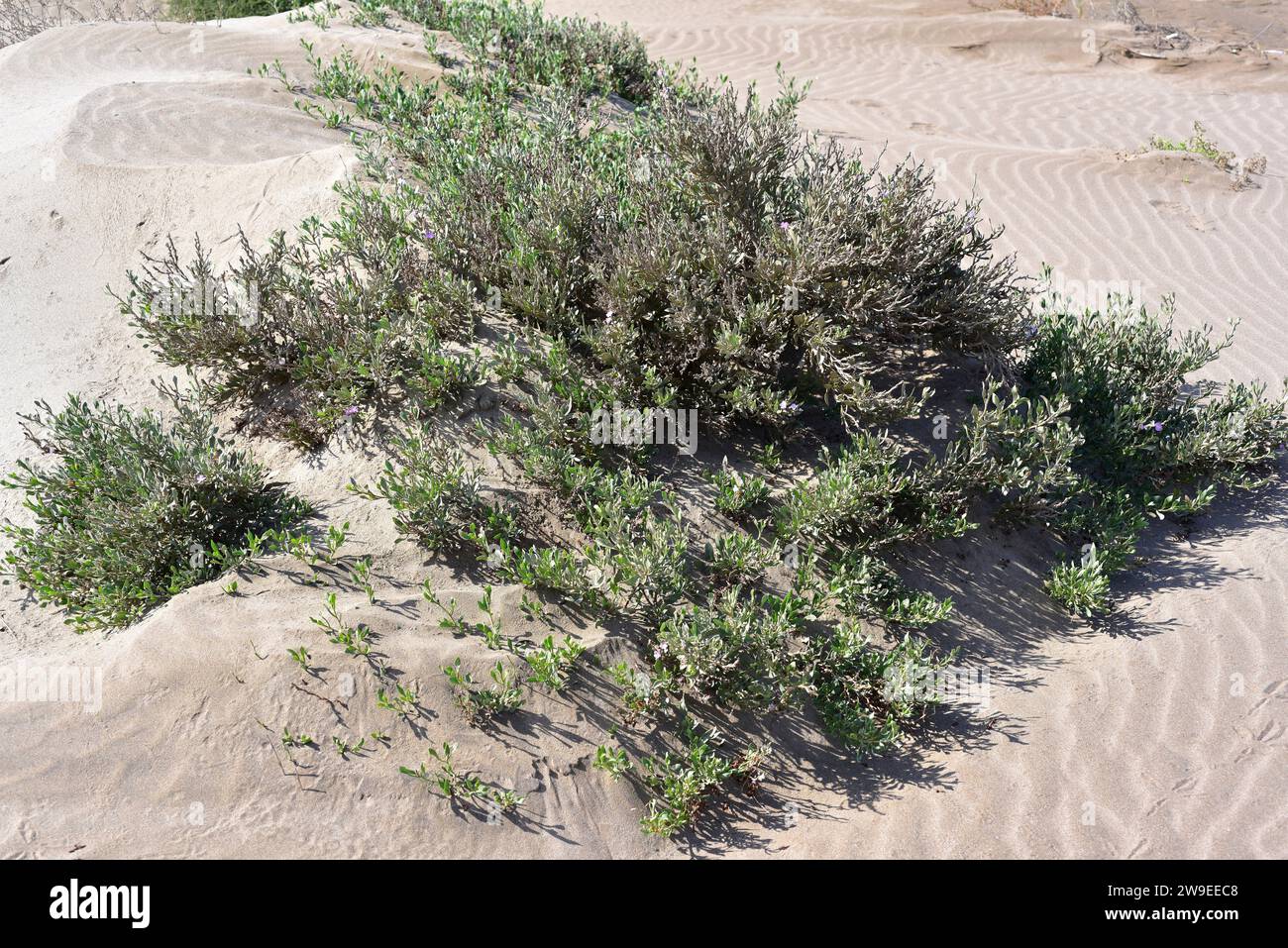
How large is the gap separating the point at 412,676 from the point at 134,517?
1.68 metres

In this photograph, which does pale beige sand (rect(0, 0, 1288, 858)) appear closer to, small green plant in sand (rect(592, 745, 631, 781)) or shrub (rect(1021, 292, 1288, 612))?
small green plant in sand (rect(592, 745, 631, 781))

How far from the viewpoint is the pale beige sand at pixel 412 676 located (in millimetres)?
3520

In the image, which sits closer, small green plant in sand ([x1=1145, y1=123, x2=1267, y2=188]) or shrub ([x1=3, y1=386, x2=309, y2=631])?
shrub ([x1=3, y1=386, x2=309, y2=631])

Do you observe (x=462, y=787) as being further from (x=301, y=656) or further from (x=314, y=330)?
(x=314, y=330)

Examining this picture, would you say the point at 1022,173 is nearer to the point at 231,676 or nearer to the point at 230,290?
the point at 230,290

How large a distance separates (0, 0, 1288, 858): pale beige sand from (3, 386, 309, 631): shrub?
21 centimetres

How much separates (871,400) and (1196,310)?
4.86 m

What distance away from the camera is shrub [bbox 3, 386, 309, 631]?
413 cm

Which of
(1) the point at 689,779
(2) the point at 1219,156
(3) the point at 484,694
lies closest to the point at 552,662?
(3) the point at 484,694

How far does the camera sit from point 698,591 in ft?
14.5

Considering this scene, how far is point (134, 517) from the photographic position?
412 centimetres

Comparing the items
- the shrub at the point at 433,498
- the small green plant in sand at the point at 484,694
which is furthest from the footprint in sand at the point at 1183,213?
the small green plant in sand at the point at 484,694

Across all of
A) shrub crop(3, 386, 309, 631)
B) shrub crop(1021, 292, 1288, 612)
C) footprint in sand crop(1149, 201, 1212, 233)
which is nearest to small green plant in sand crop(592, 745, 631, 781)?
shrub crop(3, 386, 309, 631)
